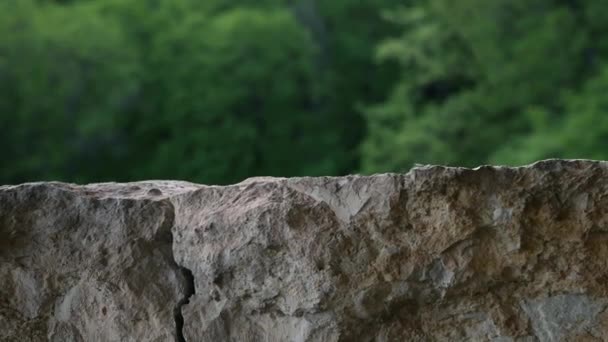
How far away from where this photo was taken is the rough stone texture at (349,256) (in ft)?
7.27

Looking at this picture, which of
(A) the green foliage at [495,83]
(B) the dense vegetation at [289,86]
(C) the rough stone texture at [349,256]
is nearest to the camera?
(C) the rough stone texture at [349,256]

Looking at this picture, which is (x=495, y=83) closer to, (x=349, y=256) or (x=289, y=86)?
(x=289, y=86)

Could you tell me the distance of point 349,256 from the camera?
2268 mm

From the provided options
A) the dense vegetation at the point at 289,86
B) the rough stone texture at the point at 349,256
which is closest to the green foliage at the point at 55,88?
the dense vegetation at the point at 289,86

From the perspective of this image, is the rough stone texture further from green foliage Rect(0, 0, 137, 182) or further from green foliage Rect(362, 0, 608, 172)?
green foliage Rect(0, 0, 137, 182)

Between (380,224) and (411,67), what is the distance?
2036cm

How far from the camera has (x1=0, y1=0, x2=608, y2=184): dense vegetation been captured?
16469 millimetres

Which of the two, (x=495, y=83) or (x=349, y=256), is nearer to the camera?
(x=349, y=256)

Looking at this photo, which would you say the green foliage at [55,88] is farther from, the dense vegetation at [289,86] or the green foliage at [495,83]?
the green foliage at [495,83]

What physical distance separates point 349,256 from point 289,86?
19593 mm

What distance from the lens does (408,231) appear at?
2252 mm

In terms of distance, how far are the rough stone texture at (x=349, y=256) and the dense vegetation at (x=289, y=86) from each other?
12.4 meters

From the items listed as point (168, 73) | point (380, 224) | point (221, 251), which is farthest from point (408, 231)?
point (168, 73)

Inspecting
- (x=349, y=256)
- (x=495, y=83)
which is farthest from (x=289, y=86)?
(x=349, y=256)
